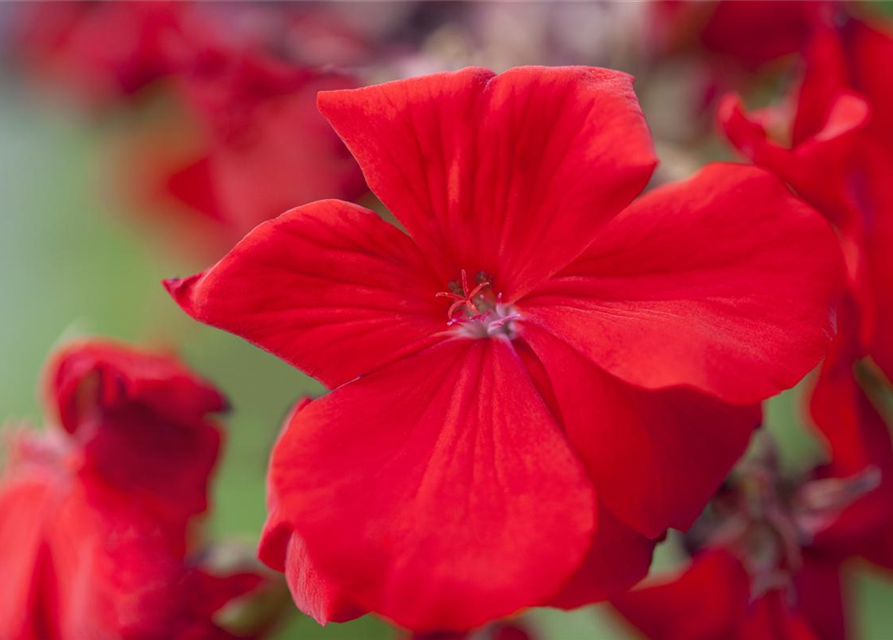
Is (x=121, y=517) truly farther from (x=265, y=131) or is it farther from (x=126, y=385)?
(x=265, y=131)

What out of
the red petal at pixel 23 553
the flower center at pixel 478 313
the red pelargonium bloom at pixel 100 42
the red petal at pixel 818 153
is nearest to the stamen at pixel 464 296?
the flower center at pixel 478 313

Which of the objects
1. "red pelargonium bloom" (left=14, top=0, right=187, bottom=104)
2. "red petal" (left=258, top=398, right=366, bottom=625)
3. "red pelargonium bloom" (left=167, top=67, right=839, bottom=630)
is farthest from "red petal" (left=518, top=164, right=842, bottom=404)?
"red pelargonium bloom" (left=14, top=0, right=187, bottom=104)

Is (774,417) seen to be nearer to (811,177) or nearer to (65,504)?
(811,177)

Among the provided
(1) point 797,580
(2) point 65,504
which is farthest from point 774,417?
(2) point 65,504

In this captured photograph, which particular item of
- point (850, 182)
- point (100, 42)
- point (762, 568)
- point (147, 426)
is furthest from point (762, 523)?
point (100, 42)

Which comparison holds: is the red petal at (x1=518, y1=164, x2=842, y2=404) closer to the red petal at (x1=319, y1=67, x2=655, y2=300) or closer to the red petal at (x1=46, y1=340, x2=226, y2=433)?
the red petal at (x1=319, y1=67, x2=655, y2=300)
